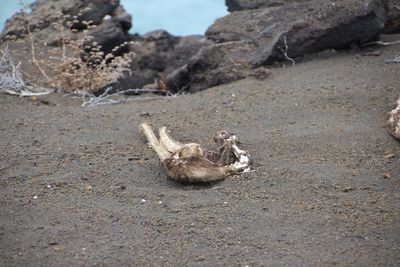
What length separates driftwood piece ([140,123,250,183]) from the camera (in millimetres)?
3197

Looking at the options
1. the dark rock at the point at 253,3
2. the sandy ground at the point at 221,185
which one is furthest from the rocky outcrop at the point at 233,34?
the sandy ground at the point at 221,185

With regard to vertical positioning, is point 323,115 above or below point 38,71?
below

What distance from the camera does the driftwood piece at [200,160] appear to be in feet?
10.5

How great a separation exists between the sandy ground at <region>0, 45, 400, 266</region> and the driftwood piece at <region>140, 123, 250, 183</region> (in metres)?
0.06

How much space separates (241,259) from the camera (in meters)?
2.54

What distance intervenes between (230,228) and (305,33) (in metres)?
2.76

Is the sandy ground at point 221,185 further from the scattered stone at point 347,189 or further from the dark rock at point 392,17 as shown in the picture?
the dark rock at point 392,17

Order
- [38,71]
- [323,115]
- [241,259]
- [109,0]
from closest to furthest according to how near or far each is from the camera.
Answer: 1. [241,259]
2. [323,115]
3. [38,71]
4. [109,0]

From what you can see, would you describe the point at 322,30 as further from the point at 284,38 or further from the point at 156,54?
the point at 156,54

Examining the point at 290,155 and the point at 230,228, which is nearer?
the point at 230,228

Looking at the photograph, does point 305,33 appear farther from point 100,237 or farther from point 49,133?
point 100,237

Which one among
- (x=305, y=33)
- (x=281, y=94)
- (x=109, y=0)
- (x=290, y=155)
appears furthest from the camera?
(x=109, y=0)

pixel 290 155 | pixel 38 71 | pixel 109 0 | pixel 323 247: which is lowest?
pixel 323 247

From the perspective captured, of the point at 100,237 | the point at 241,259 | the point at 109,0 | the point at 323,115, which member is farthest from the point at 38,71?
the point at 241,259
